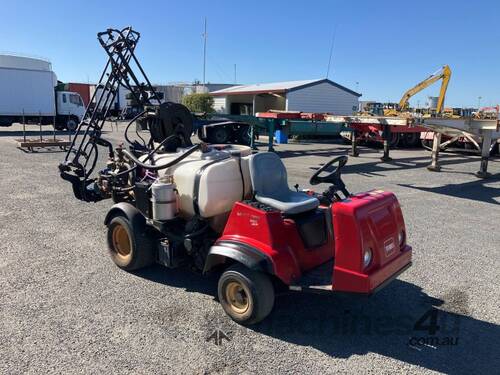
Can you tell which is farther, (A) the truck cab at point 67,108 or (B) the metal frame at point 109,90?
(A) the truck cab at point 67,108

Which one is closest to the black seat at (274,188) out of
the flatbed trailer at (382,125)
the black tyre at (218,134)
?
the flatbed trailer at (382,125)

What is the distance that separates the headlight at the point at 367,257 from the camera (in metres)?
3.06

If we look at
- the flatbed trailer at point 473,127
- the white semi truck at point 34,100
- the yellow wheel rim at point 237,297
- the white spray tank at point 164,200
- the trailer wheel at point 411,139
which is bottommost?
the yellow wheel rim at point 237,297

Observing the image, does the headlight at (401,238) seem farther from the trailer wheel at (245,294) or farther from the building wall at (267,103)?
the building wall at (267,103)

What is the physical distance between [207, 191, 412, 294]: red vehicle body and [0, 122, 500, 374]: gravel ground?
0.93 feet

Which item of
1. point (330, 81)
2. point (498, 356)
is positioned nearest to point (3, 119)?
point (330, 81)

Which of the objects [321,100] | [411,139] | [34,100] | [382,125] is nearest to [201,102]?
[321,100]

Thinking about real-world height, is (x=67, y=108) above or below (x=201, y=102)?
below

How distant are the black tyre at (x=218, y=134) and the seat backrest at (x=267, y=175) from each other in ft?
42.7

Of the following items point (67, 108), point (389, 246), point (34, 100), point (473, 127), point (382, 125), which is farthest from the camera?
point (67, 108)

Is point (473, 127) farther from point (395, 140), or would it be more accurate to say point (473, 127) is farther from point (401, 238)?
point (395, 140)

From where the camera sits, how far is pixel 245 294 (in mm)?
3498

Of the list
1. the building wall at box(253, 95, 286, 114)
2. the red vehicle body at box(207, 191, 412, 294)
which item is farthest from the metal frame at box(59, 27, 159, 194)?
the building wall at box(253, 95, 286, 114)

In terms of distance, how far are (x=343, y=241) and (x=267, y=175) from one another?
1.06 metres
